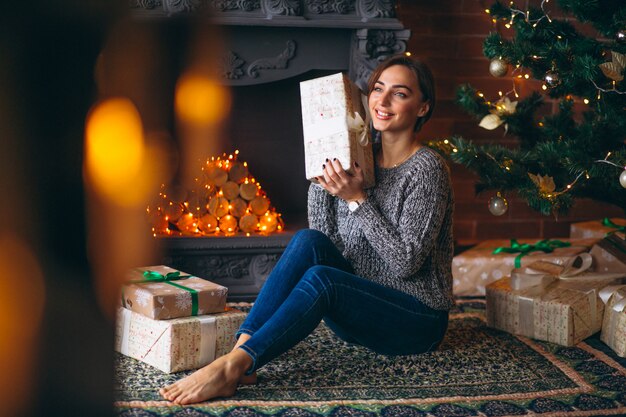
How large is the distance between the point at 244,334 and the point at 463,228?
1.65 m

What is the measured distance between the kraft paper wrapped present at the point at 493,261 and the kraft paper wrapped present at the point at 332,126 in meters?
1.01

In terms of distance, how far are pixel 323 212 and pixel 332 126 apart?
1.00ft

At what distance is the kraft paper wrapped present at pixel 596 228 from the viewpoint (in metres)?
2.83

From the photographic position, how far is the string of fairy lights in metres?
2.64

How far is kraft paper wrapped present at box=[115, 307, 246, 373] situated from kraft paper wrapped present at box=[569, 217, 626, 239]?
1.60 meters

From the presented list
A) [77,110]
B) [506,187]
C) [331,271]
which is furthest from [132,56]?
[506,187]

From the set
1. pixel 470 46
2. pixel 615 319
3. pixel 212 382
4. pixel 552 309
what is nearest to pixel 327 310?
pixel 212 382

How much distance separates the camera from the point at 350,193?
1.76 m

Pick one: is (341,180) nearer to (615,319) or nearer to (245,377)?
(245,377)

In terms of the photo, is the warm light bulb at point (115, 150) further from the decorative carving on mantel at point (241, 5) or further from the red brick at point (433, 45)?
the red brick at point (433, 45)

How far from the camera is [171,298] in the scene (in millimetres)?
1815

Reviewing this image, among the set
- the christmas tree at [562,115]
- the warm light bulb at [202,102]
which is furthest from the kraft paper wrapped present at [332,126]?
the warm light bulb at [202,102]

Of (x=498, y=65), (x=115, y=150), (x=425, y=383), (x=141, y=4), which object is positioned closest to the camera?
Result: (x=115, y=150)

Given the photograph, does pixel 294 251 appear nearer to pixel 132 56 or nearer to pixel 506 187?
pixel 506 187
